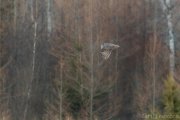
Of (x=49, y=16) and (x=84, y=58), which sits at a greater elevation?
(x=49, y=16)

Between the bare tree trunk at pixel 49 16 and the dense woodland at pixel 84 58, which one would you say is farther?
the bare tree trunk at pixel 49 16

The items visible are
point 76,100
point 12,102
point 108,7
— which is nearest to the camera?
point 76,100

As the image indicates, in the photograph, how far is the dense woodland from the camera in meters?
23.2

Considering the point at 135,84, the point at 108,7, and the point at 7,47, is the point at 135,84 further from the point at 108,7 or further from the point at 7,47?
the point at 7,47

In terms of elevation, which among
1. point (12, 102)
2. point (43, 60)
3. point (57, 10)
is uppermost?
point (57, 10)

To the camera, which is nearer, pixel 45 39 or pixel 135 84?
pixel 135 84

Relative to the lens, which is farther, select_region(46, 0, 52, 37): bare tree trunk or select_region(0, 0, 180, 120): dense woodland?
select_region(46, 0, 52, 37): bare tree trunk

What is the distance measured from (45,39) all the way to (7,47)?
2404 mm

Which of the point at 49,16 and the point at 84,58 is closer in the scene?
the point at 84,58

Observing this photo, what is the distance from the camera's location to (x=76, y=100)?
76.3 feet

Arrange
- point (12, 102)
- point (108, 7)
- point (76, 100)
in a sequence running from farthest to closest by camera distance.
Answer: point (108, 7) → point (12, 102) → point (76, 100)

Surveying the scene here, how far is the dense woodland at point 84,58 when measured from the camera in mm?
23219

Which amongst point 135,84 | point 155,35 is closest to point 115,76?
point 135,84

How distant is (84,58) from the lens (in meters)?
23.2
